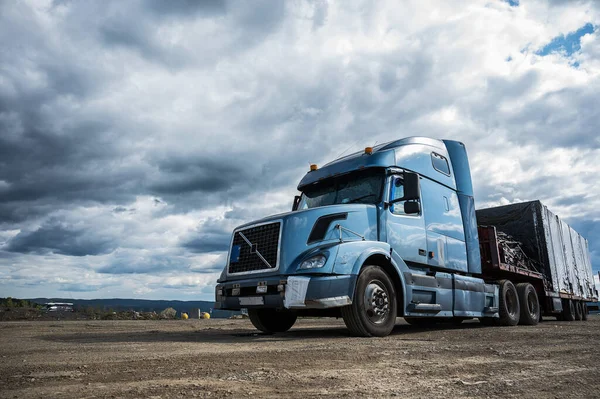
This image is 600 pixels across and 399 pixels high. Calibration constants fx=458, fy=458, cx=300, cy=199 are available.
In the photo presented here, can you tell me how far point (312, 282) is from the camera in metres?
6.19

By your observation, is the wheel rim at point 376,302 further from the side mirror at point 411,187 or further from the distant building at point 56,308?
the distant building at point 56,308

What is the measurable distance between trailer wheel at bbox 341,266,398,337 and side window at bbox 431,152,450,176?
2.85 metres

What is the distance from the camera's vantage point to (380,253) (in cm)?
683

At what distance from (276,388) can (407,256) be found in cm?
508

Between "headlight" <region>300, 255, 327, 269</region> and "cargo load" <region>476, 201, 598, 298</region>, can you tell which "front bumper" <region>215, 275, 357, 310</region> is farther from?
"cargo load" <region>476, 201, 598, 298</region>

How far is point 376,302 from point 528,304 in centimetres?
622

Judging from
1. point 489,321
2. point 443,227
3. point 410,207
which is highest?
point 410,207

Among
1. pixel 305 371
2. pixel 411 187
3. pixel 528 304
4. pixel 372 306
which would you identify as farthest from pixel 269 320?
pixel 528 304

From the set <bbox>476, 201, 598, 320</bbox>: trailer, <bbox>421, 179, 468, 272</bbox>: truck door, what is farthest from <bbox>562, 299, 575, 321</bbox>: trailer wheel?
<bbox>421, 179, 468, 272</bbox>: truck door

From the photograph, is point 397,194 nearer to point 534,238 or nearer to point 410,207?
point 410,207

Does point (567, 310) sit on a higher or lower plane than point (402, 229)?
lower

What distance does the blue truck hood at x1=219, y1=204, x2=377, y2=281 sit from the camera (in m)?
6.51

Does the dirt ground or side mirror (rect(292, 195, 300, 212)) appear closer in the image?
the dirt ground

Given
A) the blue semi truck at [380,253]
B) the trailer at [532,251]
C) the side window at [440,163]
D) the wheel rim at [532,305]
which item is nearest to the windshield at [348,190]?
the blue semi truck at [380,253]
